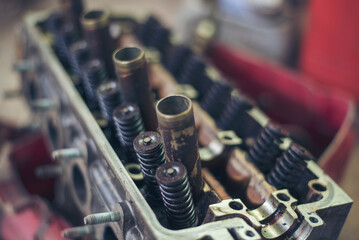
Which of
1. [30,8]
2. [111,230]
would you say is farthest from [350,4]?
[30,8]

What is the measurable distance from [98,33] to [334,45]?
3.67 ft

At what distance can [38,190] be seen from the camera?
5.78 feet

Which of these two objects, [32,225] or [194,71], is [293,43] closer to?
[194,71]

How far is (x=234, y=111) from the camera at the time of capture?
1.15 meters

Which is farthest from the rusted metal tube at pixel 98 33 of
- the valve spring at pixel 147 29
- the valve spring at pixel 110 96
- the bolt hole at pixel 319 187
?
the bolt hole at pixel 319 187

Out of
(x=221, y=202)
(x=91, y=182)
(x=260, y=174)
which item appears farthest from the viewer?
(x=91, y=182)

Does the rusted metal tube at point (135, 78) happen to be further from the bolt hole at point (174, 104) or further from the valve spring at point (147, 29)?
the valve spring at point (147, 29)

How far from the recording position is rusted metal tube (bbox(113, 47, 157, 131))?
3.00 feet

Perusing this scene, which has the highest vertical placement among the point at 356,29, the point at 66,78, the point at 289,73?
the point at 356,29

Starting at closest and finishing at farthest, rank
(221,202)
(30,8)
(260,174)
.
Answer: (221,202)
(260,174)
(30,8)

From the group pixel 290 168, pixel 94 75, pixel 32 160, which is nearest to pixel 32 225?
pixel 32 160

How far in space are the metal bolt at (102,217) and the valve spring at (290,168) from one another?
391 mm

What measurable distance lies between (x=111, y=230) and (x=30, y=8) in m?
2.57

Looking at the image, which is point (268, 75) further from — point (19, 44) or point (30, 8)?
point (30, 8)
